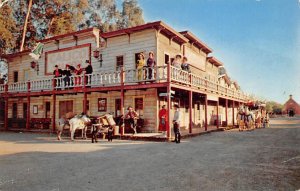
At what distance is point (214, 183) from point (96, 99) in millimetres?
15042

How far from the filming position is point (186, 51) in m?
21.0

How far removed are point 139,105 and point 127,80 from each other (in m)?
2.21

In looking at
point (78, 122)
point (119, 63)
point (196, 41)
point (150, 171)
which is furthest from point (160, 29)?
point (150, 171)

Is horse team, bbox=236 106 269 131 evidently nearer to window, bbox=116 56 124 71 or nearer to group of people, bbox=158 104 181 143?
group of people, bbox=158 104 181 143

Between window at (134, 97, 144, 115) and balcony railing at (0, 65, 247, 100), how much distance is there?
1468 mm

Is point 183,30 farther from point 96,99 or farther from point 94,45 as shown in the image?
point 96,99

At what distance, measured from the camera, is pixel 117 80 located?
17.1 m

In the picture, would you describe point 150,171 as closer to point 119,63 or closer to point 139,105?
point 139,105

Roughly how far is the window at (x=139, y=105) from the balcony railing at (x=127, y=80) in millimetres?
1468

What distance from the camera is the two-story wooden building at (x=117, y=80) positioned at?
15.8 metres

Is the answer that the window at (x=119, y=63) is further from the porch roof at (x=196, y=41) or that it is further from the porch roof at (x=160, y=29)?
the porch roof at (x=196, y=41)

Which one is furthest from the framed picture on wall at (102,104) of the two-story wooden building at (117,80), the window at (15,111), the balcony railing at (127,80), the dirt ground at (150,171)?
the window at (15,111)

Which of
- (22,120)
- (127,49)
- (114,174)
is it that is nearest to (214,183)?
(114,174)

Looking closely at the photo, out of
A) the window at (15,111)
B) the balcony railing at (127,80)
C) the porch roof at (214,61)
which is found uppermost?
the porch roof at (214,61)
